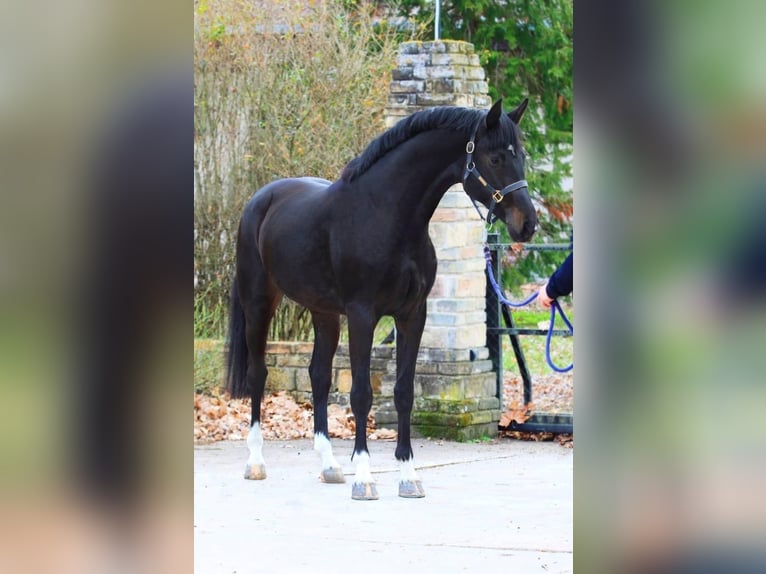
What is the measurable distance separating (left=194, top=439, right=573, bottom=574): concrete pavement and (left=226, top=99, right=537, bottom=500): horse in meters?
0.28

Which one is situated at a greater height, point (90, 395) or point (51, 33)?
point (51, 33)

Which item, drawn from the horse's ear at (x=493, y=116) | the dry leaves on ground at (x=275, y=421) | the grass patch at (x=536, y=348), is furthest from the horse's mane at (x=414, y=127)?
the grass patch at (x=536, y=348)

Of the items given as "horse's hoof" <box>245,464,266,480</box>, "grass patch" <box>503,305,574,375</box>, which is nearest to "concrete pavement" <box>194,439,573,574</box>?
"horse's hoof" <box>245,464,266,480</box>

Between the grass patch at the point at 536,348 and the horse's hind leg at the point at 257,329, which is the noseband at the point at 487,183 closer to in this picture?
the horse's hind leg at the point at 257,329

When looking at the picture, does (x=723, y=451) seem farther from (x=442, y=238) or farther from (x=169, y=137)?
(x=442, y=238)

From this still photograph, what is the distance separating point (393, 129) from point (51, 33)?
5486 millimetres

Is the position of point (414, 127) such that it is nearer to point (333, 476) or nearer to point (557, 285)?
point (557, 285)

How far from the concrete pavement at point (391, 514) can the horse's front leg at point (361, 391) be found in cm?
10

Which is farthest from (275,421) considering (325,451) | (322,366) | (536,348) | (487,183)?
(536,348)

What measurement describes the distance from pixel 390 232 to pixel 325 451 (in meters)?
1.35

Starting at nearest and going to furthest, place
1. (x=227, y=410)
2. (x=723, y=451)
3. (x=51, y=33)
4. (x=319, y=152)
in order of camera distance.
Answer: (x=723, y=451) < (x=51, y=33) < (x=227, y=410) < (x=319, y=152)

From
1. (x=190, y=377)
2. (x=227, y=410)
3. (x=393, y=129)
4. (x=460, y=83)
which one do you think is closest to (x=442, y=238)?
(x=460, y=83)

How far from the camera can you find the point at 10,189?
56.2 inches

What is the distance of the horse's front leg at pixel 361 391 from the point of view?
6.59 meters
